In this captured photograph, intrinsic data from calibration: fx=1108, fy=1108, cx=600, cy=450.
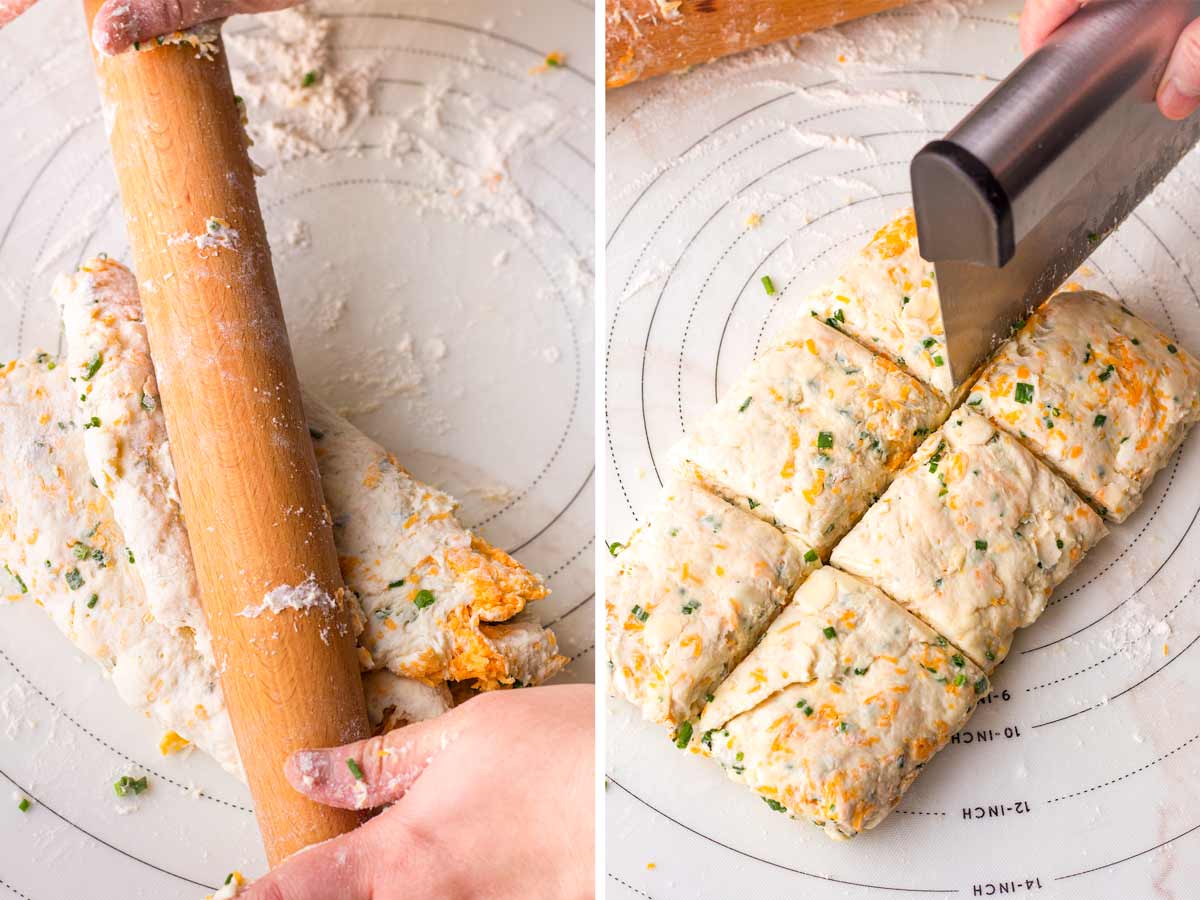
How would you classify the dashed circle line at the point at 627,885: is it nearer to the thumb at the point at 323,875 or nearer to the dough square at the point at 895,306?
the thumb at the point at 323,875

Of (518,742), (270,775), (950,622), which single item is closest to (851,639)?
(950,622)

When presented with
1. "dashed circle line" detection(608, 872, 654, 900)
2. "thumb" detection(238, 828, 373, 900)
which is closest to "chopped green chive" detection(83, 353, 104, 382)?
"thumb" detection(238, 828, 373, 900)

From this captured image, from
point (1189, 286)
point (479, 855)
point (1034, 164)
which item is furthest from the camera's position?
point (1189, 286)

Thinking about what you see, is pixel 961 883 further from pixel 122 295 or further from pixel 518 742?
pixel 122 295

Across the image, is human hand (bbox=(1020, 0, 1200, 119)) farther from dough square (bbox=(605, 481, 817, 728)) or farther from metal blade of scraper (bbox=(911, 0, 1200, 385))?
dough square (bbox=(605, 481, 817, 728))

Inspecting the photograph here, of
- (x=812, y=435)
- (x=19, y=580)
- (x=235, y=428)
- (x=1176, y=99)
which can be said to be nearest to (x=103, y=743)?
(x=19, y=580)

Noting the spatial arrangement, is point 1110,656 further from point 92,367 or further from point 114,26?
point 114,26

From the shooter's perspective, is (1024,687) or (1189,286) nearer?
(1024,687)
